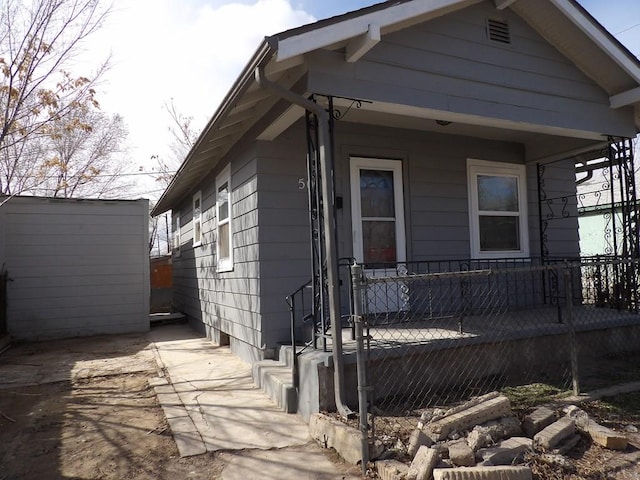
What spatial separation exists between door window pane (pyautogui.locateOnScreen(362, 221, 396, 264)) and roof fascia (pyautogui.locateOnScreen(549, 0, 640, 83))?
3.06 meters

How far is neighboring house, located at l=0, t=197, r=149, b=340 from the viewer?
9.29 metres

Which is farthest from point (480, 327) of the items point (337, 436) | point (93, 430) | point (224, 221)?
point (224, 221)

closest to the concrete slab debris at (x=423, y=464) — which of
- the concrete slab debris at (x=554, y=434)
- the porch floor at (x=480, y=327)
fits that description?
the concrete slab debris at (x=554, y=434)

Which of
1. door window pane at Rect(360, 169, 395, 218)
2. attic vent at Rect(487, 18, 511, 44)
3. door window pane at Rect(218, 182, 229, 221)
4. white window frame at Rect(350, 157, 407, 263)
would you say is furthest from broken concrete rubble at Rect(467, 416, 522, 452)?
door window pane at Rect(218, 182, 229, 221)

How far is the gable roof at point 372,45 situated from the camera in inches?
149

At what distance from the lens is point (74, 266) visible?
32.0 ft

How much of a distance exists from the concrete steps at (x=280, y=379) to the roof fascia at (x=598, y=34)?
4781 millimetres

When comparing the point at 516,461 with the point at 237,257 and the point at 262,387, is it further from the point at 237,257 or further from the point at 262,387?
the point at 237,257

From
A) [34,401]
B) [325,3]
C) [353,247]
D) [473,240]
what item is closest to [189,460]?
[34,401]

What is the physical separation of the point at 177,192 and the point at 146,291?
232 cm

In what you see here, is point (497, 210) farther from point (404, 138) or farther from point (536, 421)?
point (536, 421)

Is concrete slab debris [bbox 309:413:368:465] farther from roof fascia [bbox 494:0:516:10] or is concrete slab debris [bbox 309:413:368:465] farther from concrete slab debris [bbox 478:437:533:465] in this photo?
roof fascia [bbox 494:0:516:10]

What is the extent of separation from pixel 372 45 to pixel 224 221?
3.86 m

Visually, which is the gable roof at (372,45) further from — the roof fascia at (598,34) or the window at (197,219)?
the window at (197,219)
